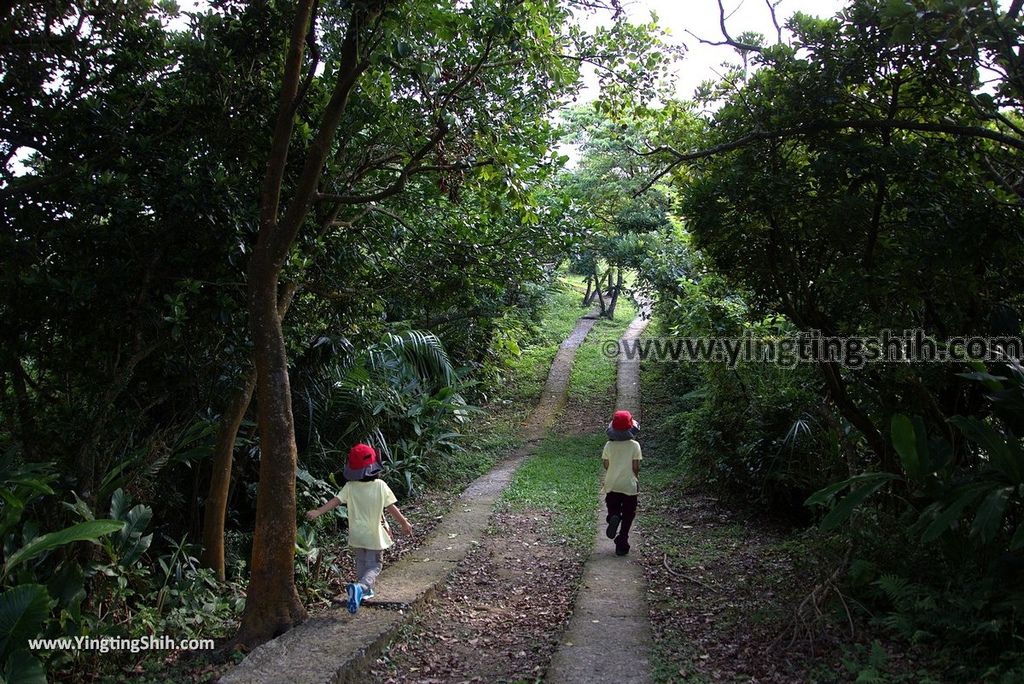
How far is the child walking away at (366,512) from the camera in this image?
615 cm

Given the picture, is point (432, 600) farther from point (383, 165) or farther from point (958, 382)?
point (958, 382)

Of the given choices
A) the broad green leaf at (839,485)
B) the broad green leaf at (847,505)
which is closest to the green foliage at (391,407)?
the broad green leaf at (839,485)

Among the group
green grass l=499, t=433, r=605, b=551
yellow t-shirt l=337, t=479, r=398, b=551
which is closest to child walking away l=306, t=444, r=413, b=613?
yellow t-shirt l=337, t=479, r=398, b=551

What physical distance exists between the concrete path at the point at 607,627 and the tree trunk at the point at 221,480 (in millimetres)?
3329

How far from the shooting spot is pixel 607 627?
5844 millimetres

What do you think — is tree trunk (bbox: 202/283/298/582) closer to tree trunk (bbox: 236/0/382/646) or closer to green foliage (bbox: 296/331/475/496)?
tree trunk (bbox: 236/0/382/646)

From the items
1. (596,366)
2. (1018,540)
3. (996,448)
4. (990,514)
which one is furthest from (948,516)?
(596,366)

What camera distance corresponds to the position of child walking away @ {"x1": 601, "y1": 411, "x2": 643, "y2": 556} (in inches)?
303

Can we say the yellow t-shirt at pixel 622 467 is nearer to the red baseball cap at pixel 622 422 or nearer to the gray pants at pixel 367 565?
the red baseball cap at pixel 622 422

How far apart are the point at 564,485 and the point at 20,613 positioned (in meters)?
7.38

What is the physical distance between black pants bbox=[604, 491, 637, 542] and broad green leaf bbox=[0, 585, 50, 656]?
4.92 meters

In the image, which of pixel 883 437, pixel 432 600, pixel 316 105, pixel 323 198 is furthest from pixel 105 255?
pixel 883 437

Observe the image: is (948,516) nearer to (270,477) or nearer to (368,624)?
(368,624)

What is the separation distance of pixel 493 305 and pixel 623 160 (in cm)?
616
